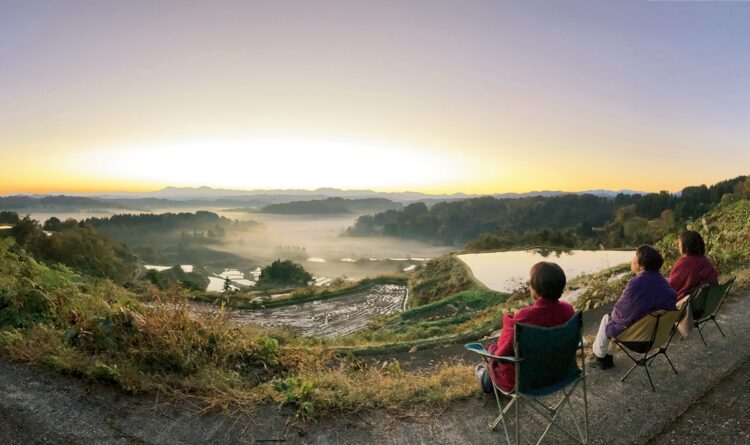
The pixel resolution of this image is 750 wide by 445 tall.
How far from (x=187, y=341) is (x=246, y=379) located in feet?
2.66

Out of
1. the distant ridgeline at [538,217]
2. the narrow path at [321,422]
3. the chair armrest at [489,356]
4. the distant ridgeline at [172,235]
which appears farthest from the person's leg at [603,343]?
the distant ridgeline at [172,235]

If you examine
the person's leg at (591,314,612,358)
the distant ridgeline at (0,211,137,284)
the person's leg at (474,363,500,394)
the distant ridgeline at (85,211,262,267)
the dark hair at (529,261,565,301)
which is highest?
the dark hair at (529,261,565,301)

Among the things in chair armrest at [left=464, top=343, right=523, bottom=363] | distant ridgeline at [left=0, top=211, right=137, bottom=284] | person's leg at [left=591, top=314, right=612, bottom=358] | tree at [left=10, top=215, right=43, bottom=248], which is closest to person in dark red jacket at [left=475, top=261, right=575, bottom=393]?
chair armrest at [left=464, top=343, right=523, bottom=363]

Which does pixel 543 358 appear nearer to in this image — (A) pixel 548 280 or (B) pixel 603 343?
(A) pixel 548 280

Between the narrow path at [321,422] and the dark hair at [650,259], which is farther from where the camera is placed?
the dark hair at [650,259]

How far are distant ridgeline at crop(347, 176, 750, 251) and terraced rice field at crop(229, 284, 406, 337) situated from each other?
42.9 feet

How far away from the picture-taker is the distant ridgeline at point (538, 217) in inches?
1669

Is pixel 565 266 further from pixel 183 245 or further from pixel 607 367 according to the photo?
pixel 183 245

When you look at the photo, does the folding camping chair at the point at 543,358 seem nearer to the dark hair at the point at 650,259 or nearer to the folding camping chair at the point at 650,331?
the folding camping chair at the point at 650,331

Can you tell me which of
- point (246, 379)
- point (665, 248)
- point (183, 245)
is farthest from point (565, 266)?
point (183, 245)

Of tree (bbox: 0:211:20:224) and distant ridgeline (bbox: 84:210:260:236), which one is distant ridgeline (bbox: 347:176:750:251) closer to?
tree (bbox: 0:211:20:224)

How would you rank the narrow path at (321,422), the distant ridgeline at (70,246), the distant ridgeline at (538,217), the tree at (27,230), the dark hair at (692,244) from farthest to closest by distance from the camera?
the distant ridgeline at (538,217) < the tree at (27,230) < the distant ridgeline at (70,246) < the dark hair at (692,244) < the narrow path at (321,422)

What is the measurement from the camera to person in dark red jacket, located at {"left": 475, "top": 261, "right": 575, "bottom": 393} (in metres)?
3.48

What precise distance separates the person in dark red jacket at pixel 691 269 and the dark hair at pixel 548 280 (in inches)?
116
